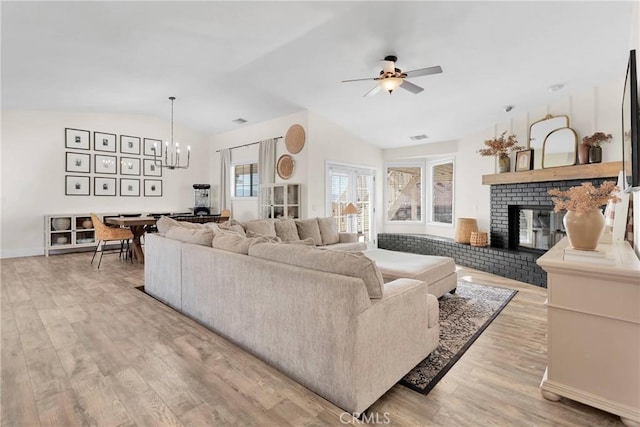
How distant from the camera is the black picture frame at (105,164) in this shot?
7.20 metres

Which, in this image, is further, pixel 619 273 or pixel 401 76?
pixel 401 76

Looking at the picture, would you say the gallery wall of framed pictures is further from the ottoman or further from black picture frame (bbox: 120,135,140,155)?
the ottoman

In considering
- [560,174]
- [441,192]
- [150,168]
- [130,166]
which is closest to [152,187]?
[150,168]

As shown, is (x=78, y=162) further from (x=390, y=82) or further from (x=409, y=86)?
(x=409, y=86)

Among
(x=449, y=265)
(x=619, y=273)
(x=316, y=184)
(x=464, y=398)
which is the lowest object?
(x=464, y=398)

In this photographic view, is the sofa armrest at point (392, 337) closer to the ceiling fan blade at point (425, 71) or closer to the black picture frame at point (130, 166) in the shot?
the ceiling fan blade at point (425, 71)

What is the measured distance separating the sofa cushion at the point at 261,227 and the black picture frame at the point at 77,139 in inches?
196

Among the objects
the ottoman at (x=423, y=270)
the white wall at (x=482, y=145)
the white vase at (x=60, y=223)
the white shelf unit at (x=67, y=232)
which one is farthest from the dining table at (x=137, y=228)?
the white wall at (x=482, y=145)

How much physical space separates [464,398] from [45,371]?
8.85ft

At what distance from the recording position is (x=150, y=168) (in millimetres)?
7957

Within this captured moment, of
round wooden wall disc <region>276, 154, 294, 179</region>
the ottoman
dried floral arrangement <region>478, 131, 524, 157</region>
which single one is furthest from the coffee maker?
dried floral arrangement <region>478, 131, 524, 157</region>

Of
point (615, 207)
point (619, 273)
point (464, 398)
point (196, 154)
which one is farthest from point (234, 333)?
point (196, 154)

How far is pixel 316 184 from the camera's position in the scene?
622cm

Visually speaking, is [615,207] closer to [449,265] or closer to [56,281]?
[449,265]
